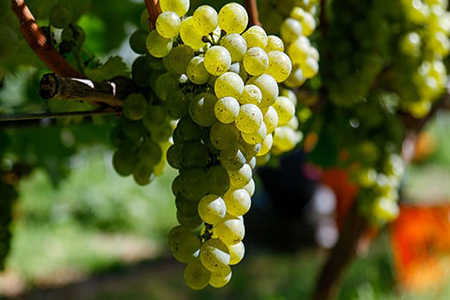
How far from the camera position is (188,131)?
0.42 m

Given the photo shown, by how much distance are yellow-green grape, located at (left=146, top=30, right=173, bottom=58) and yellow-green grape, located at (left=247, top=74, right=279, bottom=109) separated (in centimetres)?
7

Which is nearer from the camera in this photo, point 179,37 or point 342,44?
point 179,37

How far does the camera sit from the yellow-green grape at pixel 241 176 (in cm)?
A: 41

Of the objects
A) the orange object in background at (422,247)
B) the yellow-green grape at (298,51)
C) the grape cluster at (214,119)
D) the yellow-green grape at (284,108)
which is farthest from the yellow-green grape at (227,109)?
the orange object in background at (422,247)

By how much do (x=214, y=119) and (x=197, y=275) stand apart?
0.35ft

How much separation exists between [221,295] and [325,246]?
814 millimetres

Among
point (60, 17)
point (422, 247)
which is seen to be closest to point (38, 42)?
point (60, 17)

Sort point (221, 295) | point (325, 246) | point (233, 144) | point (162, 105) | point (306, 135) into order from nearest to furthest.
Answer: point (233, 144)
point (162, 105)
point (306, 135)
point (221, 295)
point (325, 246)

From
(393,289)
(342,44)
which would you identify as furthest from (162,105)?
(393,289)

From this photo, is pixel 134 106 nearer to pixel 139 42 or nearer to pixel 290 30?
pixel 139 42

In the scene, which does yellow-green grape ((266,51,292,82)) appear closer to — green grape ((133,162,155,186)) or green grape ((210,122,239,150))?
green grape ((210,122,239,150))

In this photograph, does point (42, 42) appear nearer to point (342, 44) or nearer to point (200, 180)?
point (200, 180)

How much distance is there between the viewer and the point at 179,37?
454 millimetres

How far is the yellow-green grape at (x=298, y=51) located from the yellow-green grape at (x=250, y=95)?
18 centimetres
